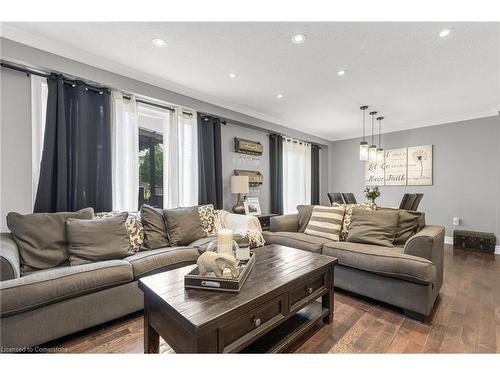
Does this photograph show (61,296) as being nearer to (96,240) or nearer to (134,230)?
(96,240)

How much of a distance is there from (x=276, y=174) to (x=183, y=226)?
8.31ft

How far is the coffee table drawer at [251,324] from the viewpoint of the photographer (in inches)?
44.1

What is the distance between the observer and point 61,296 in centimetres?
153

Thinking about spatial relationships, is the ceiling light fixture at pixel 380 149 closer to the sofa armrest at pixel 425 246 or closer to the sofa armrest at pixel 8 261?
the sofa armrest at pixel 425 246

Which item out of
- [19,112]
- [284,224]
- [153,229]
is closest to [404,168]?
[284,224]

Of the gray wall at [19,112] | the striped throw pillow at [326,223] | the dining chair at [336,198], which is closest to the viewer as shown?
the gray wall at [19,112]

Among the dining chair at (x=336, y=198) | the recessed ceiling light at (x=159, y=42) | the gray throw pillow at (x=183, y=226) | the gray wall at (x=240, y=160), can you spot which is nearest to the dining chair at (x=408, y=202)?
the dining chair at (x=336, y=198)

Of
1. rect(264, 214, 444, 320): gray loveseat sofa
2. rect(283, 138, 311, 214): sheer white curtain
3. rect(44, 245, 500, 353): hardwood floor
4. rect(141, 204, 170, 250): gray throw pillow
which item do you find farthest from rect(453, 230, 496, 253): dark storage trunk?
rect(141, 204, 170, 250): gray throw pillow

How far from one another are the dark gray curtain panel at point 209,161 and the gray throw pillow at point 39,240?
1.74 meters

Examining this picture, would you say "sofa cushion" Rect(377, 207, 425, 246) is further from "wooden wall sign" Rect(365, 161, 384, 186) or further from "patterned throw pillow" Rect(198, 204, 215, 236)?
"wooden wall sign" Rect(365, 161, 384, 186)

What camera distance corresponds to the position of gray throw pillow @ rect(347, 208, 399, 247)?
2426 mm

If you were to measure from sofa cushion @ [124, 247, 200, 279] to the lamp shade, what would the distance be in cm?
148

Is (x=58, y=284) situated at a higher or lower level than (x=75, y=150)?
lower
